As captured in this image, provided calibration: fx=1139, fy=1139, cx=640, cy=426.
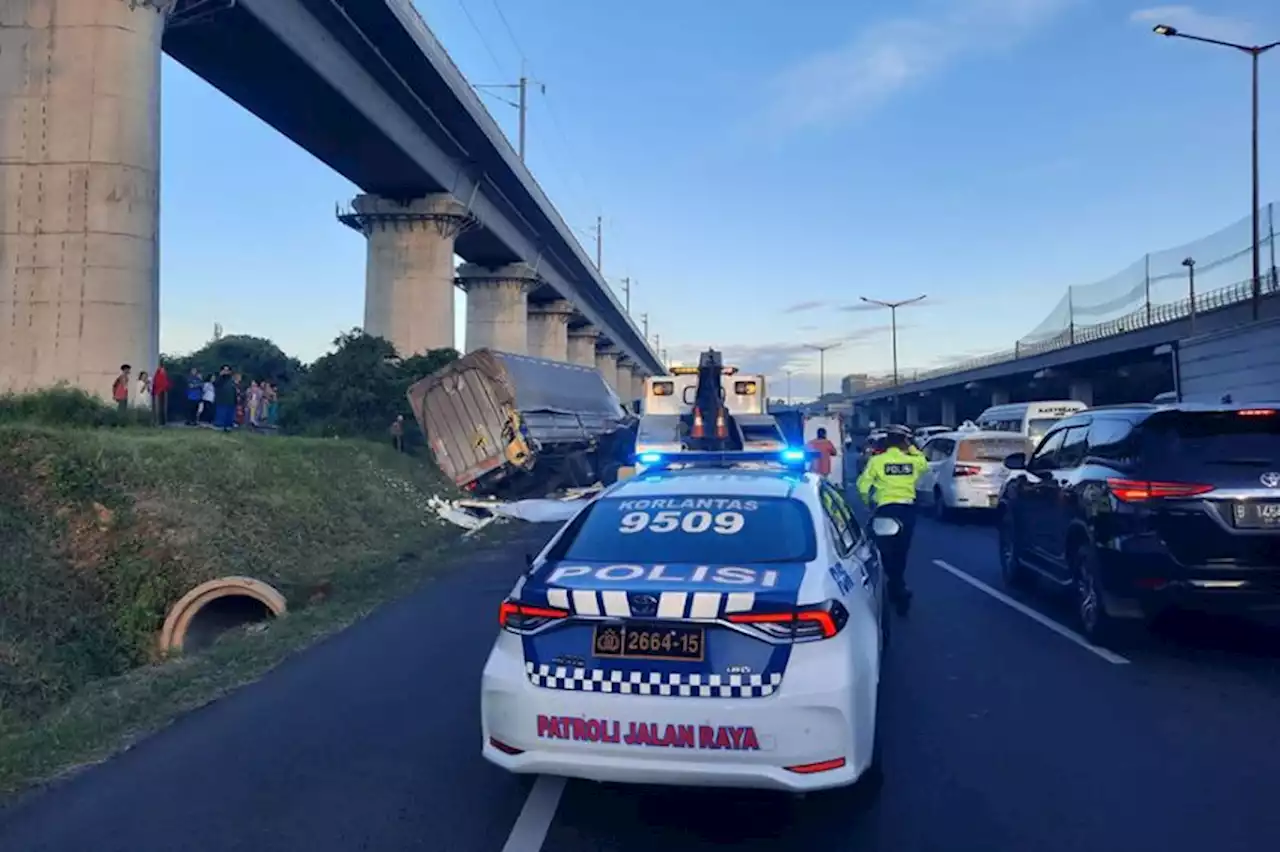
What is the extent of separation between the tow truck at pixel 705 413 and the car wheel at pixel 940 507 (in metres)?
2.93

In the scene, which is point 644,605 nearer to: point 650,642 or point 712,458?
point 650,642

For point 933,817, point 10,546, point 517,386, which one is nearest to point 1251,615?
point 933,817

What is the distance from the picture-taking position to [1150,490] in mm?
8062

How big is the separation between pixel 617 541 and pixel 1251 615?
4.95m

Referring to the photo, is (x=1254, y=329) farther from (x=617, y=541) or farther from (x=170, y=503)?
(x=170, y=503)

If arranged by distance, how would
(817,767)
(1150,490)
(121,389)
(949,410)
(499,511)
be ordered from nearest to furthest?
(817,767) < (1150,490) < (121,389) < (499,511) < (949,410)

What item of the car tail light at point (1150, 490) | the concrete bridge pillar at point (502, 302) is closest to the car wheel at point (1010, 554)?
the car tail light at point (1150, 490)

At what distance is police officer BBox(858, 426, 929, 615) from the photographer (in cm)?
1031

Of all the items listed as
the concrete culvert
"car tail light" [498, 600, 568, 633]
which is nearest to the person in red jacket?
the concrete culvert

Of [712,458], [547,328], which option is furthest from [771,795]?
[547,328]

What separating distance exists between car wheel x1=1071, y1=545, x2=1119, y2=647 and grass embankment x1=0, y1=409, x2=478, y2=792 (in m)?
6.21

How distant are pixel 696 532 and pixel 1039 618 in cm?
552

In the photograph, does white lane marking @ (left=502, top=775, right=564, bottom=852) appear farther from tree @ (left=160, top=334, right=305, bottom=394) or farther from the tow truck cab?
tree @ (left=160, top=334, right=305, bottom=394)

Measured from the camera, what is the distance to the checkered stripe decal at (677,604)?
468 cm
